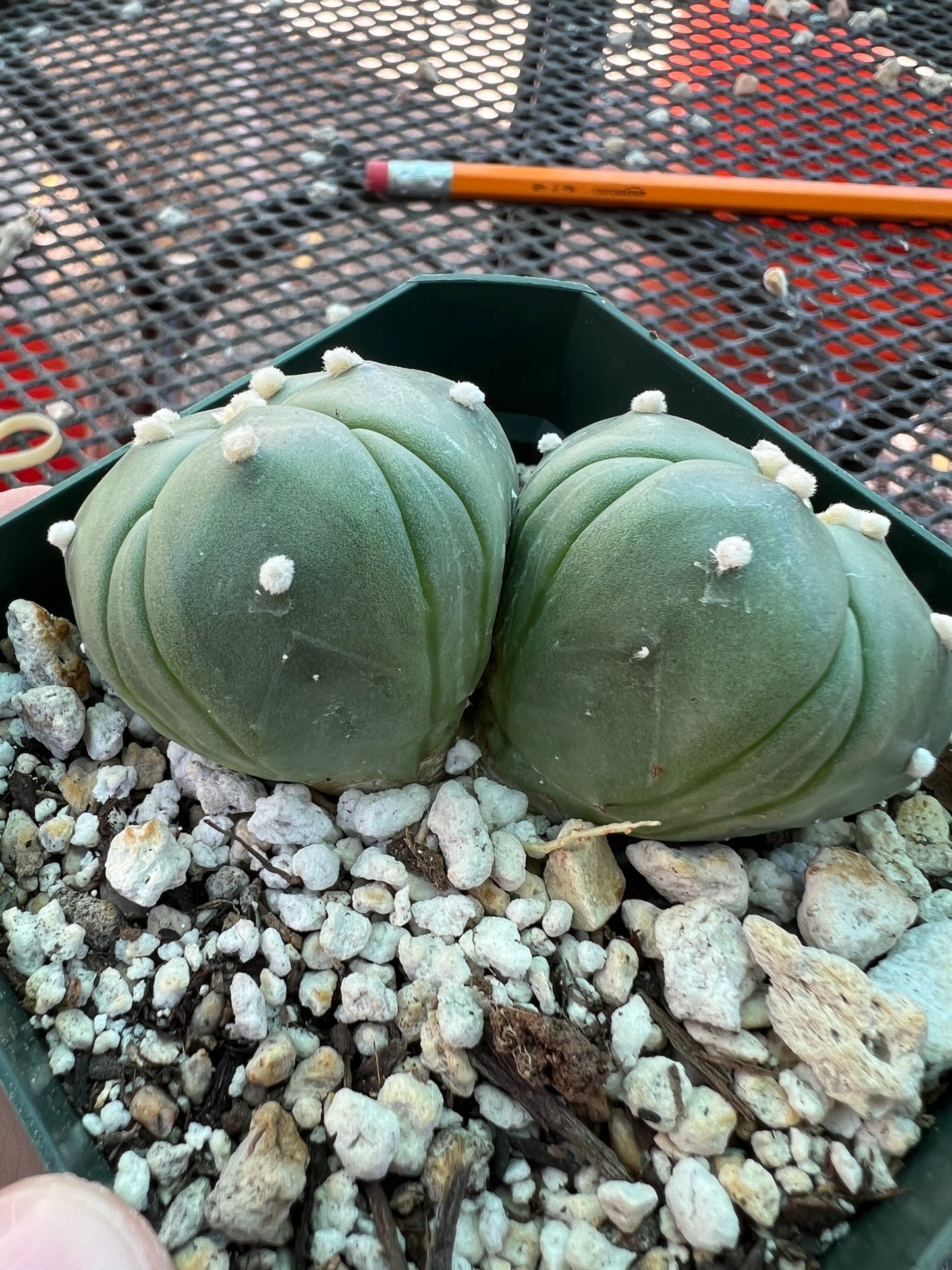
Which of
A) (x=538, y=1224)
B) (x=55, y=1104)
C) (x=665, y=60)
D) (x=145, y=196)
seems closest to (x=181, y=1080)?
(x=55, y=1104)

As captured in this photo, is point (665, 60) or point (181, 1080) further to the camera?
point (665, 60)

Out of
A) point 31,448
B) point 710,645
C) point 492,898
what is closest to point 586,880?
point 492,898

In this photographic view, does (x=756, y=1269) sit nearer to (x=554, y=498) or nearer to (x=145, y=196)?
(x=554, y=498)

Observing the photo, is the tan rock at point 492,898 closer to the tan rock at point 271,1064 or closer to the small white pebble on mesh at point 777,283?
the tan rock at point 271,1064

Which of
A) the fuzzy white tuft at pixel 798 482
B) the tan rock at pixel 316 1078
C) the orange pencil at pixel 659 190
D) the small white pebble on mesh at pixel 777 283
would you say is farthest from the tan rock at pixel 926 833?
the orange pencil at pixel 659 190

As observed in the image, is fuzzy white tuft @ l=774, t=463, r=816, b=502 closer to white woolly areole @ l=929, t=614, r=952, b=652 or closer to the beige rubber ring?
white woolly areole @ l=929, t=614, r=952, b=652

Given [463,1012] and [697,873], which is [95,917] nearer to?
[463,1012]
